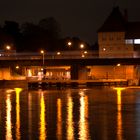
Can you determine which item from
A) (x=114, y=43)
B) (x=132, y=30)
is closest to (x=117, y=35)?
(x=114, y=43)

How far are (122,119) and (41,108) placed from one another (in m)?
12.3

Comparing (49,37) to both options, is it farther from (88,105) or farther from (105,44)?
(88,105)

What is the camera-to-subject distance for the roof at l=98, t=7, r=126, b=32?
473 ft

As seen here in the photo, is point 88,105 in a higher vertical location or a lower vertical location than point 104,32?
lower

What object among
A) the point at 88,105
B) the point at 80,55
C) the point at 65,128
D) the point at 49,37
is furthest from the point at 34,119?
the point at 49,37

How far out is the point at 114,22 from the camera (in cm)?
14400

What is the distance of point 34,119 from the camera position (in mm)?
42844

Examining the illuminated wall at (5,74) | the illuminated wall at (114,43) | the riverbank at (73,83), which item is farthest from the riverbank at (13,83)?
the illuminated wall at (114,43)

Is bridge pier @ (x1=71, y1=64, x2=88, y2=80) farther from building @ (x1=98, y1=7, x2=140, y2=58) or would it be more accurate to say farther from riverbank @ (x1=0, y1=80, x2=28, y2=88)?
building @ (x1=98, y1=7, x2=140, y2=58)

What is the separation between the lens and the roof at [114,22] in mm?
144125

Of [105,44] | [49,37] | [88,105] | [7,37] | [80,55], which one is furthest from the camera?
[49,37]

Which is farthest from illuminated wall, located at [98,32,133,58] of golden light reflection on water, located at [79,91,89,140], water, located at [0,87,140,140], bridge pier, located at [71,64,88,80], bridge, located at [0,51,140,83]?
golden light reflection on water, located at [79,91,89,140]

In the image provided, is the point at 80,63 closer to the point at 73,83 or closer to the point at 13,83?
the point at 73,83

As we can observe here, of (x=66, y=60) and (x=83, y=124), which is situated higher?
(x=66, y=60)
